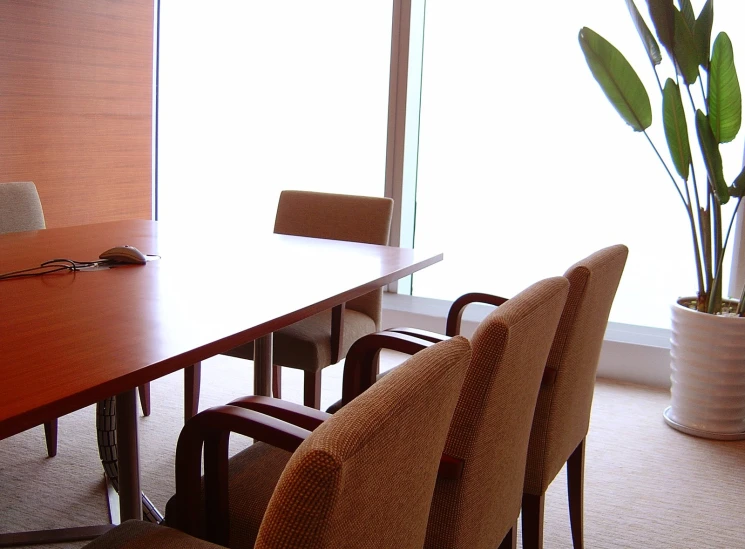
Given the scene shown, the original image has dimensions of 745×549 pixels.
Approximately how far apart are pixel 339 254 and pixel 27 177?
210cm

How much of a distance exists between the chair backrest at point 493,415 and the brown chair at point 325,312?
1.09m

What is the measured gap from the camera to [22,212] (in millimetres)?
2896

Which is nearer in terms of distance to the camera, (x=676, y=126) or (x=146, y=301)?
(x=146, y=301)

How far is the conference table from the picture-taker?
4.17 ft

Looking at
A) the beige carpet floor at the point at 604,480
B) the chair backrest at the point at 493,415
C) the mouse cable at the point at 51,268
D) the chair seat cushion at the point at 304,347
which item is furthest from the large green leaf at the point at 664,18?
the mouse cable at the point at 51,268

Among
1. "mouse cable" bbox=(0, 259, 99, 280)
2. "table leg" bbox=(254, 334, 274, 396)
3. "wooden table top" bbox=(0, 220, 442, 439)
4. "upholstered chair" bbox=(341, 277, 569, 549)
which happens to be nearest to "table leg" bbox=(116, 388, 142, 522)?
"wooden table top" bbox=(0, 220, 442, 439)

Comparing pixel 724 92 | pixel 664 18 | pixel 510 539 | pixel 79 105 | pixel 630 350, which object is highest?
pixel 664 18

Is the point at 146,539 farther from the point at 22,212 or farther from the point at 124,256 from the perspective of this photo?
the point at 22,212

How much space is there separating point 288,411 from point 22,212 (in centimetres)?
189

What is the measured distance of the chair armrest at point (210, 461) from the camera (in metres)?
1.30

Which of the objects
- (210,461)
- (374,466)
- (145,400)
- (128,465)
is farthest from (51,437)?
(374,466)

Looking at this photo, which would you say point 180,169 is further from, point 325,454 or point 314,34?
point 325,454

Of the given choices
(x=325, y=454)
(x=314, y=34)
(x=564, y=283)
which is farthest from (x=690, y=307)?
(x=325, y=454)

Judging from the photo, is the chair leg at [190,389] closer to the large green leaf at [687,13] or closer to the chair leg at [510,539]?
the chair leg at [510,539]
